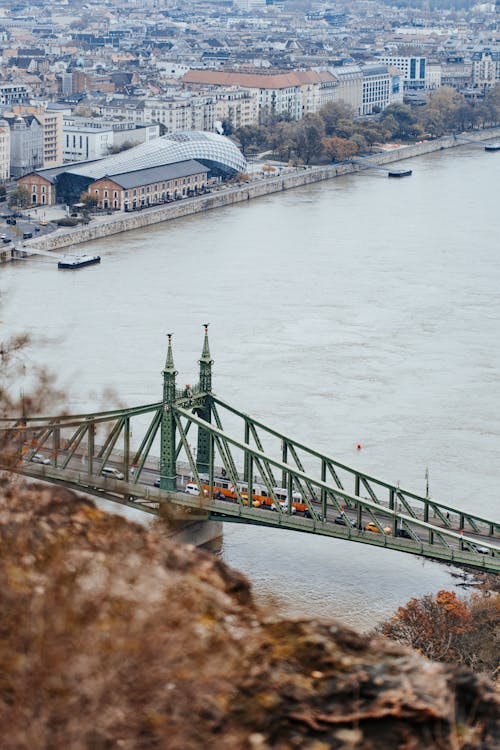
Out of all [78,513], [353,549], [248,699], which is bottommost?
[353,549]

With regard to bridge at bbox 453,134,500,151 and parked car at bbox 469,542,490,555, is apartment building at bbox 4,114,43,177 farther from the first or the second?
parked car at bbox 469,542,490,555

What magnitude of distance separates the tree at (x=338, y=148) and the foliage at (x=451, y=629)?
820 inches

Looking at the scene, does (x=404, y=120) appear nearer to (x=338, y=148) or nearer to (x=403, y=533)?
(x=338, y=148)

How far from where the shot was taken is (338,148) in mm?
27344

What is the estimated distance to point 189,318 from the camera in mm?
13750

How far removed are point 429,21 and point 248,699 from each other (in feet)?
204

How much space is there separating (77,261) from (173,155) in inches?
289

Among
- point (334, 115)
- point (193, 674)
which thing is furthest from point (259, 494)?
point (334, 115)

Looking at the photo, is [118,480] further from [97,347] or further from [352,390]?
[97,347]

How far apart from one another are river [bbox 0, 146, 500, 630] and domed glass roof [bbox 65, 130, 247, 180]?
6.36ft

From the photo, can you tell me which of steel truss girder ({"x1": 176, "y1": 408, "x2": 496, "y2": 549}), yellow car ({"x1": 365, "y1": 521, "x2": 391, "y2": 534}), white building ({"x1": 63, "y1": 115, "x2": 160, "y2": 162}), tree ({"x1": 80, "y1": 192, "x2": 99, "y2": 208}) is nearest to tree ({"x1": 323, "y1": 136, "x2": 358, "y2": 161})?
white building ({"x1": 63, "y1": 115, "x2": 160, "y2": 162})

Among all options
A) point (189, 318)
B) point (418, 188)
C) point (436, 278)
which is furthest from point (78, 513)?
point (418, 188)

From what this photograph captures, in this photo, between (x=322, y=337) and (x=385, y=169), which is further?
(x=385, y=169)


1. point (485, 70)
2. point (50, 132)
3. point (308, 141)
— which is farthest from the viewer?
point (485, 70)
